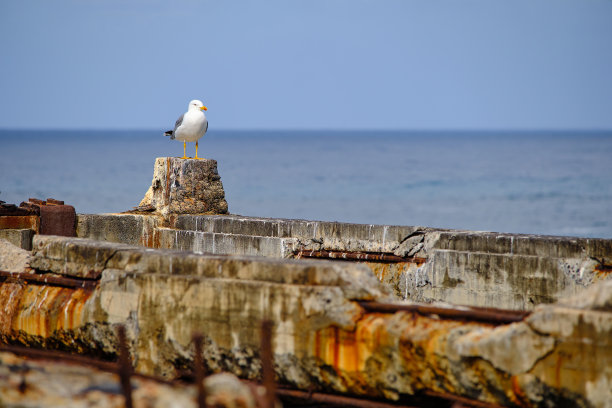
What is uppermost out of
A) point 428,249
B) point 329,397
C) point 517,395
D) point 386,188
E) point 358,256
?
point 386,188

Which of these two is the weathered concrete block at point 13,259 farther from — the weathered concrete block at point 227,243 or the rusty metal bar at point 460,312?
the rusty metal bar at point 460,312

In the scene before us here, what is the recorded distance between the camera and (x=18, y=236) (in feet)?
31.5

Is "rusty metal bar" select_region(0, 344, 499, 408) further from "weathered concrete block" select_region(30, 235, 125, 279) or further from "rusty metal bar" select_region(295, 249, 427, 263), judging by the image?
"rusty metal bar" select_region(295, 249, 427, 263)

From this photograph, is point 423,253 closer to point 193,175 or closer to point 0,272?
point 193,175

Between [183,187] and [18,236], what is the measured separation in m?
2.28

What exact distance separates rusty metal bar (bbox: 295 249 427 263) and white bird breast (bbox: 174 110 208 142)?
9.02 feet

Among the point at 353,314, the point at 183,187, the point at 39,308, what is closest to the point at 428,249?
the point at 353,314

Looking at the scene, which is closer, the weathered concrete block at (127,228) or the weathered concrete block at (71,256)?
the weathered concrete block at (71,256)

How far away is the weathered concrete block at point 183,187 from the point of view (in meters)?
11.0

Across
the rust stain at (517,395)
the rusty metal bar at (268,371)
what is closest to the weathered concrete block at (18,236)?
the rusty metal bar at (268,371)

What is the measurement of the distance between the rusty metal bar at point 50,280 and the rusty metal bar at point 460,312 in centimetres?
249

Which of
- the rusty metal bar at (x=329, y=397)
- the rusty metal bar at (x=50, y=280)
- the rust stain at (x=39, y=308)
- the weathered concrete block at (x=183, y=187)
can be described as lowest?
the rusty metal bar at (x=329, y=397)

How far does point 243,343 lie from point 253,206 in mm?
38987

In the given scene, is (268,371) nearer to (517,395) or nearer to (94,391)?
(94,391)
